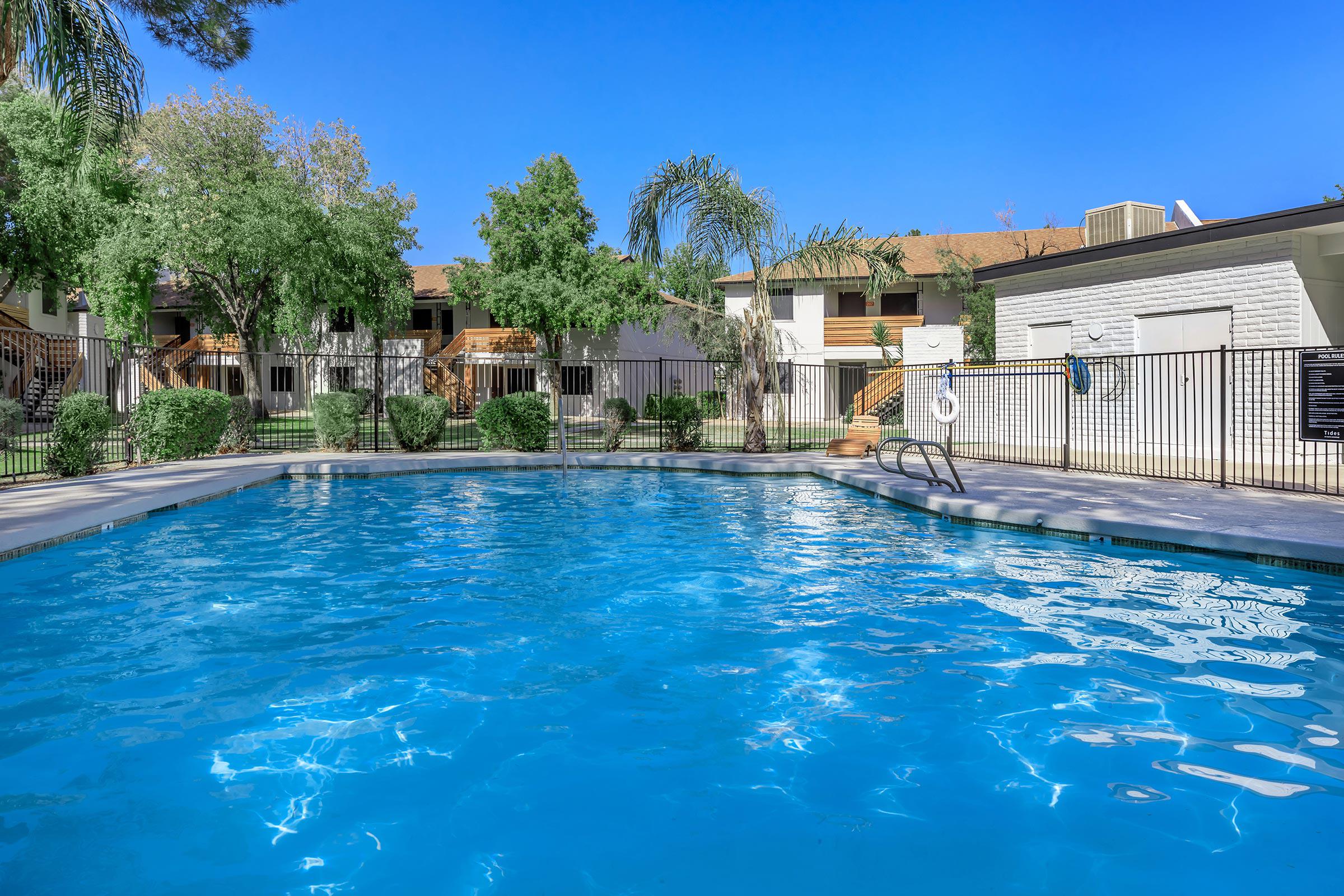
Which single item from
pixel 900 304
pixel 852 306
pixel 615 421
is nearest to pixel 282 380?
pixel 852 306

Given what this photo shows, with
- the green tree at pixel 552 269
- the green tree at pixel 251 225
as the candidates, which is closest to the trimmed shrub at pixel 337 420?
the green tree at pixel 251 225

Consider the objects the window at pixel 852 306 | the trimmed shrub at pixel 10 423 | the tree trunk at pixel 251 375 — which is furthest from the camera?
the window at pixel 852 306

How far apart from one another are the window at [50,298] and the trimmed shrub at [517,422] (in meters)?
23.1

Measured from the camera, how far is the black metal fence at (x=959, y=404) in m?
13.2

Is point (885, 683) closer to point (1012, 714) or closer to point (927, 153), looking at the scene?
point (1012, 714)

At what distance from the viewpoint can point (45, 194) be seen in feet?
83.1

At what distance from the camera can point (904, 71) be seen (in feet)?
77.2

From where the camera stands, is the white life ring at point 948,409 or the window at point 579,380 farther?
the window at point 579,380

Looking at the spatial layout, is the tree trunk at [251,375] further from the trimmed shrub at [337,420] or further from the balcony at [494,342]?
the balcony at [494,342]

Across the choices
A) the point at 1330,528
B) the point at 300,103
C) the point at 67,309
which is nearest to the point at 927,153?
the point at 300,103

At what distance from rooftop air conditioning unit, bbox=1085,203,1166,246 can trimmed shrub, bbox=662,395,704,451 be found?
9.56 m

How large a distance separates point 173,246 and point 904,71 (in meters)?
20.3

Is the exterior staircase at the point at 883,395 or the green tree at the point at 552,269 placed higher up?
the green tree at the point at 552,269

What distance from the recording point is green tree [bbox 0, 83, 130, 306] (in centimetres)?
2514
